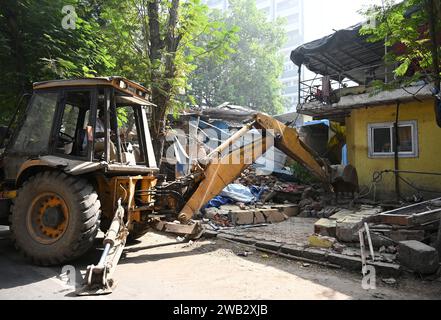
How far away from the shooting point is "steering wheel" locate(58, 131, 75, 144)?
5.20 m

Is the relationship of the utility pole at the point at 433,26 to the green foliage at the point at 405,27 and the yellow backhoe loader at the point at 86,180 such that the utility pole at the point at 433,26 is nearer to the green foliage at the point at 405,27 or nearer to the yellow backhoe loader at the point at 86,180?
the green foliage at the point at 405,27

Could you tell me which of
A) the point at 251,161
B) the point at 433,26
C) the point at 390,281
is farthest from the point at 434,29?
the point at 251,161

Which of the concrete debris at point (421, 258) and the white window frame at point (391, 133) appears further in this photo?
the white window frame at point (391, 133)

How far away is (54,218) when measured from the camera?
4605 millimetres

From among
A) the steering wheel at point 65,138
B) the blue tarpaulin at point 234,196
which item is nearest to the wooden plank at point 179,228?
the steering wheel at point 65,138

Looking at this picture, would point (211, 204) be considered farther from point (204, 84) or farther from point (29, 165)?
point (204, 84)

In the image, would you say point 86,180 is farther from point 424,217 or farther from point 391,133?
point 391,133

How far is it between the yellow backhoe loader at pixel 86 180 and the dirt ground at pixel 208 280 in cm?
34

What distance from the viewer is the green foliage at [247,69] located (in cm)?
2916

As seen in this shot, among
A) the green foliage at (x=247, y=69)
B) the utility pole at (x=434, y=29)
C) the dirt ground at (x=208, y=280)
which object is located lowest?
the dirt ground at (x=208, y=280)

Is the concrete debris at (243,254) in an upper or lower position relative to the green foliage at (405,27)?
lower

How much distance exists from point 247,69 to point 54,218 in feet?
90.7

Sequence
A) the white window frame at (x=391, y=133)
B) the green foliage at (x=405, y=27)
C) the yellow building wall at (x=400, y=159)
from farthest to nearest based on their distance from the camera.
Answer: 1. the white window frame at (x=391, y=133)
2. the yellow building wall at (x=400, y=159)
3. the green foliage at (x=405, y=27)
